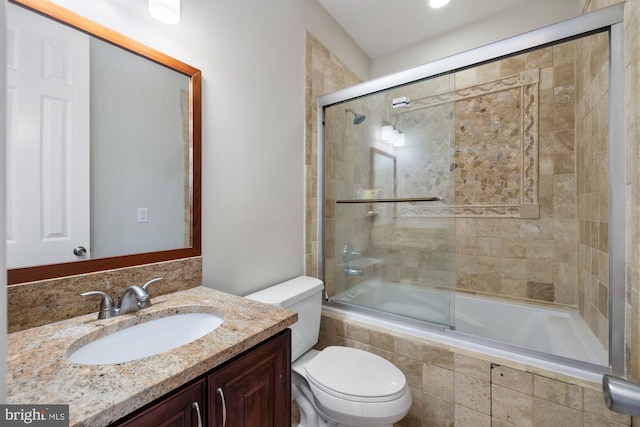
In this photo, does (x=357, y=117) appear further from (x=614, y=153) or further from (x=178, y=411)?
(x=178, y=411)

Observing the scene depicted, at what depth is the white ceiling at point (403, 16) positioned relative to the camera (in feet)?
6.73

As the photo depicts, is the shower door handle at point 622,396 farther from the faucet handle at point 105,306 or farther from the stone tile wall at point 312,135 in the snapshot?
the stone tile wall at point 312,135

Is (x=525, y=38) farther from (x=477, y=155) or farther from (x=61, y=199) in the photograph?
(x=61, y=199)

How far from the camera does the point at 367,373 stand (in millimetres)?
1317

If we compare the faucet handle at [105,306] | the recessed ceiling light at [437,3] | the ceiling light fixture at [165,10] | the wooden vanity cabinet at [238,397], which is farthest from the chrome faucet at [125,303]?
the recessed ceiling light at [437,3]

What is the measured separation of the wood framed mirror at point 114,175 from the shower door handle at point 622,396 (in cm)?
138

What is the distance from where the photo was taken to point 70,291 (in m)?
0.88

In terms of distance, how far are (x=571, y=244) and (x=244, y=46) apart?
2499mm

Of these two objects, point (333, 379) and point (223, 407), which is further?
point (333, 379)

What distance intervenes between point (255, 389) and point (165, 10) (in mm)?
1382

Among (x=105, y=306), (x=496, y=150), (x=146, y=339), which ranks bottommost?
(x=146, y=339)

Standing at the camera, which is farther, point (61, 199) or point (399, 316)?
point (399, 316)

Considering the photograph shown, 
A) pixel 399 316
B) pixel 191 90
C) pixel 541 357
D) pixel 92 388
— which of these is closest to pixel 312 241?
pixel 399 316

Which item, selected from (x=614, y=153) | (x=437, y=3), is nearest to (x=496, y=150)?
(x=614, y=153)
